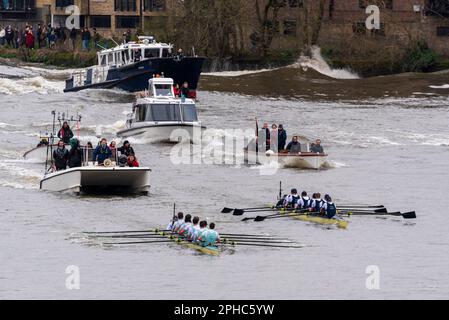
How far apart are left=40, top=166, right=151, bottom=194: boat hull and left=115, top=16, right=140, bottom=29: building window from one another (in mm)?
59800

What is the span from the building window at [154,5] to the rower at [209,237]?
65087 mm

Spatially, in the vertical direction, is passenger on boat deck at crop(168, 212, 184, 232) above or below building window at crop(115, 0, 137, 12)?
below

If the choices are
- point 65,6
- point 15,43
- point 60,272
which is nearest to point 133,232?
point 60,272

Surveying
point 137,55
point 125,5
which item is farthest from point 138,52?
point 125,5

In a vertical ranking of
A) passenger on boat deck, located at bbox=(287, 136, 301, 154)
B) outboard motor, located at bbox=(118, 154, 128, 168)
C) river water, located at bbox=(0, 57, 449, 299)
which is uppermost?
outboard motor, located at bbox=(118, 154, 128, 168)

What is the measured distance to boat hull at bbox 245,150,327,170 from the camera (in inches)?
2076

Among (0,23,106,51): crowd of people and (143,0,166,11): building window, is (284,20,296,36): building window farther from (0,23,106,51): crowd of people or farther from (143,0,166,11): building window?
(143,0,166,11): building window

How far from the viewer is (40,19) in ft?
352

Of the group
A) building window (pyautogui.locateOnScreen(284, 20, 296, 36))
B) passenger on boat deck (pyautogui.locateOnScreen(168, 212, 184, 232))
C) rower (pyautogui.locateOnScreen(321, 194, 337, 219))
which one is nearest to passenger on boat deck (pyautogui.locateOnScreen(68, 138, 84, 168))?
→ passenger on boat deck (pyautogui.locateOnScreen(168, 212, 184, 232))

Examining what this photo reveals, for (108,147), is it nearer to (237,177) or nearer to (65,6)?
(237,177)

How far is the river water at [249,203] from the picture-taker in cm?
3409

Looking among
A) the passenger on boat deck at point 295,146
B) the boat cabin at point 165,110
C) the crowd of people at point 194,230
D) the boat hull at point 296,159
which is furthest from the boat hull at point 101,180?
the boat cabin at point 165,110

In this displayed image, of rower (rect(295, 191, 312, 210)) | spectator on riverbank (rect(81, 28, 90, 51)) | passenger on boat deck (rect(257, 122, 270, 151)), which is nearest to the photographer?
rower (rect(295, 191, 312, 210))

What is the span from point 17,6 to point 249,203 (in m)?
64.9
